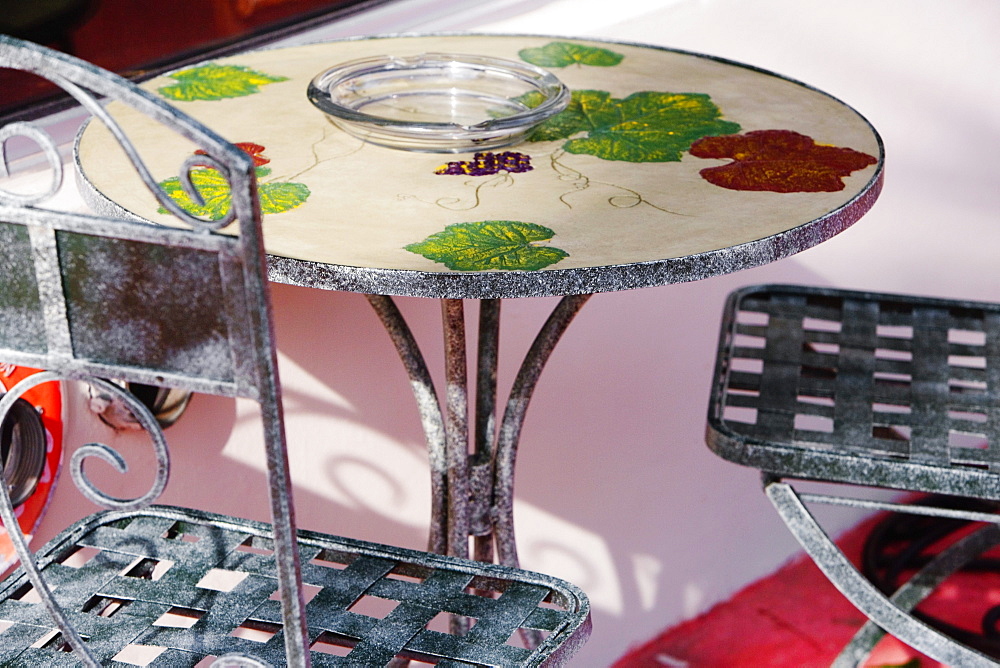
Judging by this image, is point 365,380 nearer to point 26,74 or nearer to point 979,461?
point 26,74

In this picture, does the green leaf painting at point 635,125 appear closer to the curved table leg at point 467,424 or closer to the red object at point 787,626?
the curved table leg at point 467,424

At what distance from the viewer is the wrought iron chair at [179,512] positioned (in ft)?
2.32

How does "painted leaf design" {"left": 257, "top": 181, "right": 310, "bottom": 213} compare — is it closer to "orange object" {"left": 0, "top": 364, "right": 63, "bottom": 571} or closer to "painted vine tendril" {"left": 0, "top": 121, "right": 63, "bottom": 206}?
"painted vine tendril" {"left": 0, "top": 121, "right": 63, "bottom": 206}

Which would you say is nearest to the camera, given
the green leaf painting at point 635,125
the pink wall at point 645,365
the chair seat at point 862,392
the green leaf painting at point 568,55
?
the green leaf painting at point 635,125

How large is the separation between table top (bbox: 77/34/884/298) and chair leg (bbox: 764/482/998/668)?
42 centimetres

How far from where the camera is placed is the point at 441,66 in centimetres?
142

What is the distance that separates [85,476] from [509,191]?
489 mm

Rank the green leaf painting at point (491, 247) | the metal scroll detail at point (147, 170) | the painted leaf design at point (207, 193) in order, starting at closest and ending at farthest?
the metal scroll detail at point (147, 170) → the green leaf painting at point (491, 247) → the painted leaf design at point (207, 193)

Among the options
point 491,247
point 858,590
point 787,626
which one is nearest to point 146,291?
point 491,247

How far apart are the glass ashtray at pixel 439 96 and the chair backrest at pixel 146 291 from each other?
0.49 metres

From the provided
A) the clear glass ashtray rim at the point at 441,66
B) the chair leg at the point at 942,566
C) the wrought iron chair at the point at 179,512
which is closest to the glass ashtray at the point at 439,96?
the clear glass ashtray rim at the point at 441,66

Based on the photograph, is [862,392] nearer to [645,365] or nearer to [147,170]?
[645,365]

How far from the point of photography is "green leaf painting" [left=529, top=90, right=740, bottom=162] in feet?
4.04

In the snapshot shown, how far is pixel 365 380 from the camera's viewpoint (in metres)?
1.80
